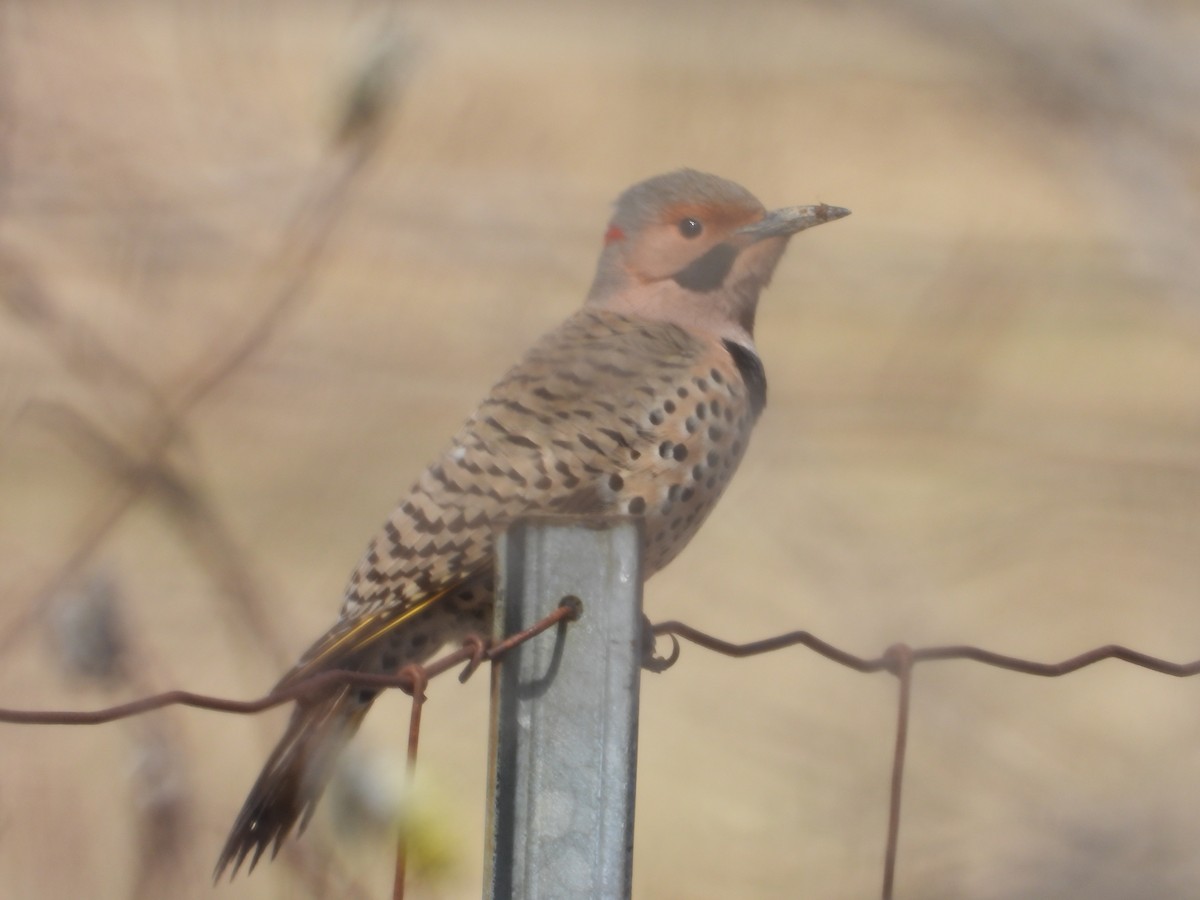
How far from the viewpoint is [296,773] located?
2.21 metres

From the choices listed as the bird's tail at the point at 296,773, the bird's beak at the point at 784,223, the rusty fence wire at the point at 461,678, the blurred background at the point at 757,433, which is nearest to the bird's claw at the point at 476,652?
Answer: the rusty fence wire at the point at 461,678

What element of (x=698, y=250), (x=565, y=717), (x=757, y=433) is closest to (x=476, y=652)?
(x=565, y=717)

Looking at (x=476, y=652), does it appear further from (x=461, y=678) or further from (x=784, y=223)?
(x=784, y=223)

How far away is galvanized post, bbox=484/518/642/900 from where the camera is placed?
1.59m

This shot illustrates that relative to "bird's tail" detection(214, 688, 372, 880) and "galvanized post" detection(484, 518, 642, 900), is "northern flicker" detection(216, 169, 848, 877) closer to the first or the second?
"bird's tail" detection(214, 688, 372, 880)

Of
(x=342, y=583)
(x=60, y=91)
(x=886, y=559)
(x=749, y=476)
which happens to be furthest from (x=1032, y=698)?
(x=60, y=91)

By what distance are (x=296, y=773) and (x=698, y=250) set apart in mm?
1316

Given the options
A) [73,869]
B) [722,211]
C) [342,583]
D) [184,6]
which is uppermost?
[184,6]

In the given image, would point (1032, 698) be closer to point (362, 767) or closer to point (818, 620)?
point (818, 620)

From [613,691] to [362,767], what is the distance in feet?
2.09

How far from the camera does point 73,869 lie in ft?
10.1

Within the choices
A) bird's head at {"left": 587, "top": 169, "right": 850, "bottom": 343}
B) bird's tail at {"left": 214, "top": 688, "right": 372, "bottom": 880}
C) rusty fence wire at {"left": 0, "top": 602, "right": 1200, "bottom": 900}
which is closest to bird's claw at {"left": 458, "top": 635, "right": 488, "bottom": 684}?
rusty fence wire at {"left": 0, "top": 602, "right": 1200, "bottom": 900}

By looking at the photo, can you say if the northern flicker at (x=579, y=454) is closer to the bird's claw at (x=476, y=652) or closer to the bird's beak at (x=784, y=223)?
the bird's beak at (x=784, y=223)

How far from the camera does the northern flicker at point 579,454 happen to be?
2279mm
